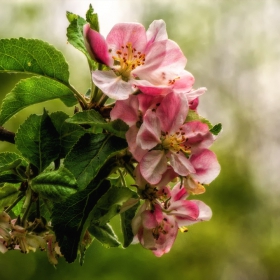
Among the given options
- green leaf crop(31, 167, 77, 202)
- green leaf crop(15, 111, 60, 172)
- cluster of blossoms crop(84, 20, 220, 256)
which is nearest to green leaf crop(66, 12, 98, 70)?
cluster of blossoms crop(84, 20, 220, 256)

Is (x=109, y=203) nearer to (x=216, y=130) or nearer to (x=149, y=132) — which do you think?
(x=149, y=132)

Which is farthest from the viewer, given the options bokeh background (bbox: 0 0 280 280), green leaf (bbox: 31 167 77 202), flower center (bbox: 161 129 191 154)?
bokeh background (bbox: 0 0 280 280)

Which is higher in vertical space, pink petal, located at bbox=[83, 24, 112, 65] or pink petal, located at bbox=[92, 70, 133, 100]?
pink petal, located at bbox=[83, 24, 112, 65]

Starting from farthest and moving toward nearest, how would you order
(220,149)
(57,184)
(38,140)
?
(220,149) < (38,140) < (57,184)

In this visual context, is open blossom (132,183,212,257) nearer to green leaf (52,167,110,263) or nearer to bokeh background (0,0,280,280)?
green leaf (52,167,110,263)

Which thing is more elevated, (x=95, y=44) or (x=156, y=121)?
(x=95, y=44)

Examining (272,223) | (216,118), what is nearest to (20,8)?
(216,118)

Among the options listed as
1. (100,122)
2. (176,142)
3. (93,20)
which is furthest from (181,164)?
(93,20)

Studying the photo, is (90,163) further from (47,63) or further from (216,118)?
(216,118)
